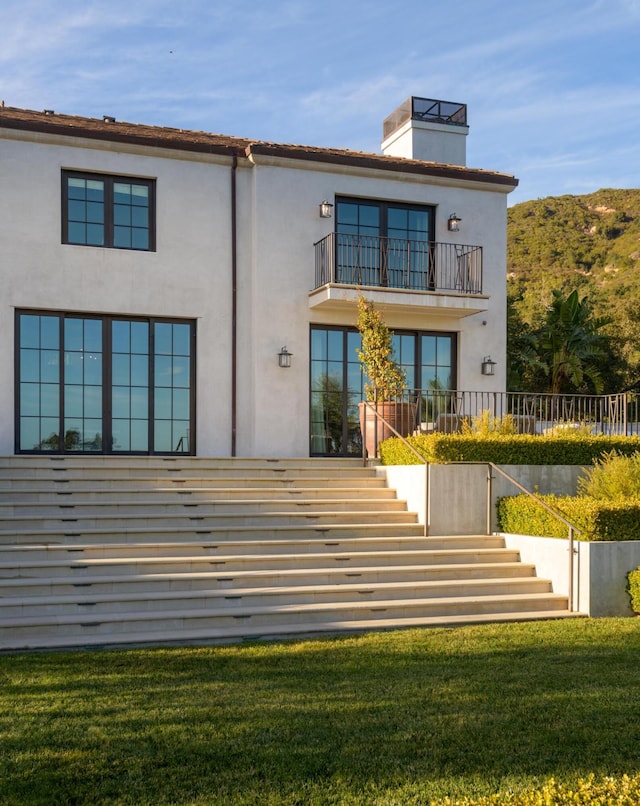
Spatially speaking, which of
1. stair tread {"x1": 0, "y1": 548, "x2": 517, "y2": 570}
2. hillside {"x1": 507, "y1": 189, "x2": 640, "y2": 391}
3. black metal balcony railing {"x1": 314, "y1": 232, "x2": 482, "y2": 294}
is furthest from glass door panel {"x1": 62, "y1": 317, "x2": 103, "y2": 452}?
hillside {"x1": 507, "y1": 189, "x2": 640, "y2": 391}

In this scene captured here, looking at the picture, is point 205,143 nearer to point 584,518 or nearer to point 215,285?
point 215,285

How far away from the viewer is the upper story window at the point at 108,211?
14547 mm

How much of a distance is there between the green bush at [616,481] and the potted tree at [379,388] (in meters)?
3.34

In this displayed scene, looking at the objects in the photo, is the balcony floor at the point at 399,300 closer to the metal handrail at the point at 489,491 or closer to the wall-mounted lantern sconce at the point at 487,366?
the wall-mounted lantern sconce at the point at 487,366

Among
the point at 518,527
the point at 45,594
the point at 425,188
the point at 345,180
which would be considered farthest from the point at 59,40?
the point at 518,527

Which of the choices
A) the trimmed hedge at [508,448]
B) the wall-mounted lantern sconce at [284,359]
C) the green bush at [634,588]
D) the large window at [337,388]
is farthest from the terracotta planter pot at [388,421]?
the green bush at [634,588]

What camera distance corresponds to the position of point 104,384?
14641 mm

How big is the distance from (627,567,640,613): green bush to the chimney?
11.3 metres

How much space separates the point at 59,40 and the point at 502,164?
32.4 ft

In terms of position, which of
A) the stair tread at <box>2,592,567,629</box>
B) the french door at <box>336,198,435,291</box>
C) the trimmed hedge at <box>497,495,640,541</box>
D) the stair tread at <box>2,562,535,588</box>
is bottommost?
the stair tread at <box>2,592,567,629</box>

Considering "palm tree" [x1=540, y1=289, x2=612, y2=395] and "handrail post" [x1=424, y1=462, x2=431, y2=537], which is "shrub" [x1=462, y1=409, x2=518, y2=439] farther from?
"palm tree" [x1=540, y1=289, x2=612, y2=395]

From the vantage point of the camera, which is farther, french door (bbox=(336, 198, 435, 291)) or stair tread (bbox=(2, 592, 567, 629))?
french door (bbox=(336, 198, 435, 291))

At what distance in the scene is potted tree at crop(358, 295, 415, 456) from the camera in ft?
47.1

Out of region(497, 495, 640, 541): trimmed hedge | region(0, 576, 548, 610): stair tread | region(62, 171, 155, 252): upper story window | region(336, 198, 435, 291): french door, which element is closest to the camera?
region(0, 576, 548, 610): stair tread
